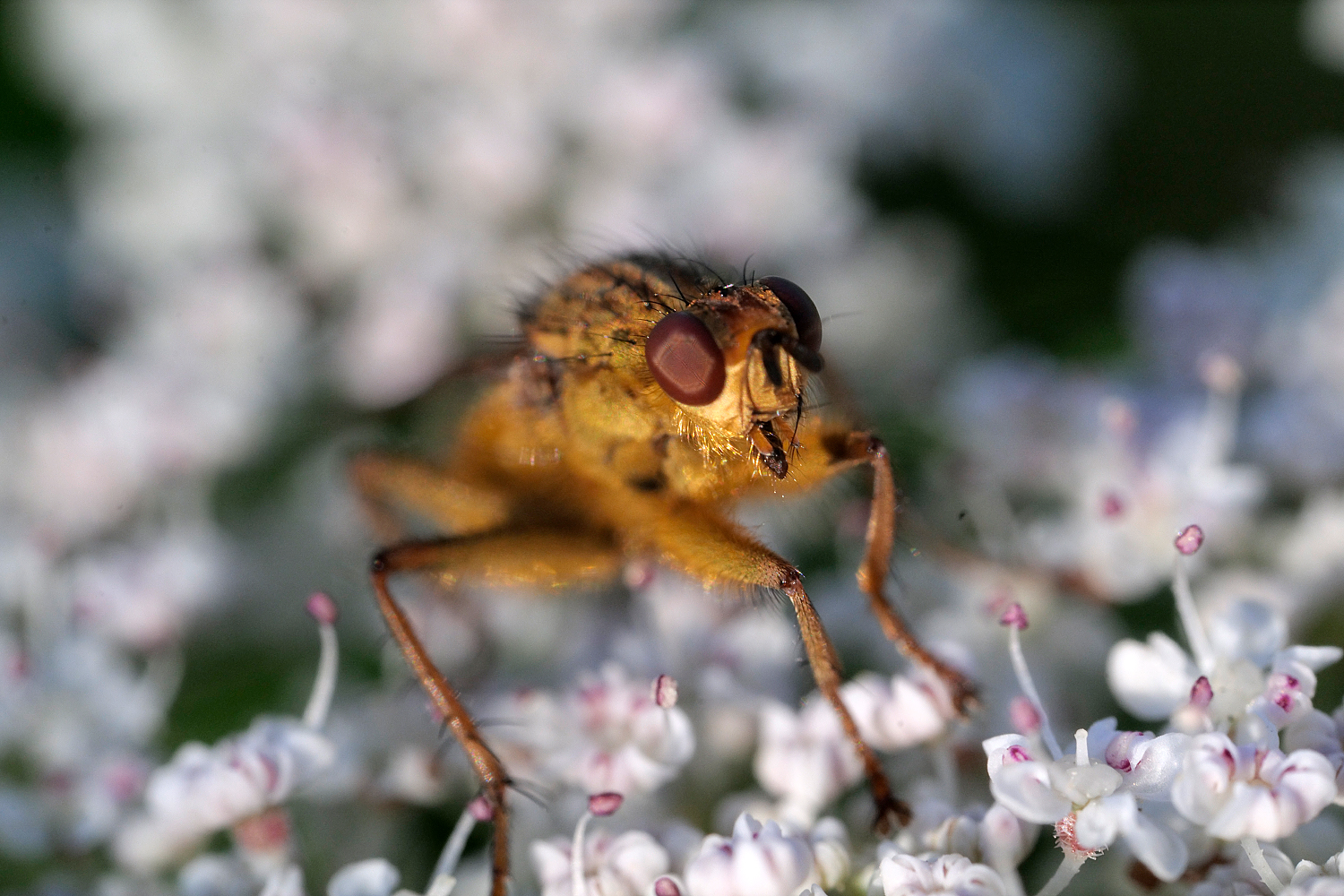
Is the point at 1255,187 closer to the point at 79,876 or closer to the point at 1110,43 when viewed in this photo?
the point at 1110,43

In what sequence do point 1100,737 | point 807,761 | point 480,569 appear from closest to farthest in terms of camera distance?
point 1100,737 < point 807,761 < point 480,569

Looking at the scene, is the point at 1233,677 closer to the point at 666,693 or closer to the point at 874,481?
the point at 874,481

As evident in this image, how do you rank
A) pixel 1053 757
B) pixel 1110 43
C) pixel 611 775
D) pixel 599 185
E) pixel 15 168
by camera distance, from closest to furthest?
pixel 1053 757 → pixel 611 775 → pixel 599 185 → pixel 15 168 → pixel 1110 43

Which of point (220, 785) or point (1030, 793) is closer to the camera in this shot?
point (1030, 793)

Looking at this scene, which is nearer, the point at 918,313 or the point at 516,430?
the point at 516,430

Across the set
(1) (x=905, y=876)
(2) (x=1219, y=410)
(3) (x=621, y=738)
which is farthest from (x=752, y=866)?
(2) (x=1219, y=410)

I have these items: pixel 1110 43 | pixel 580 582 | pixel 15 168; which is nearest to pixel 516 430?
pixel 580 582
